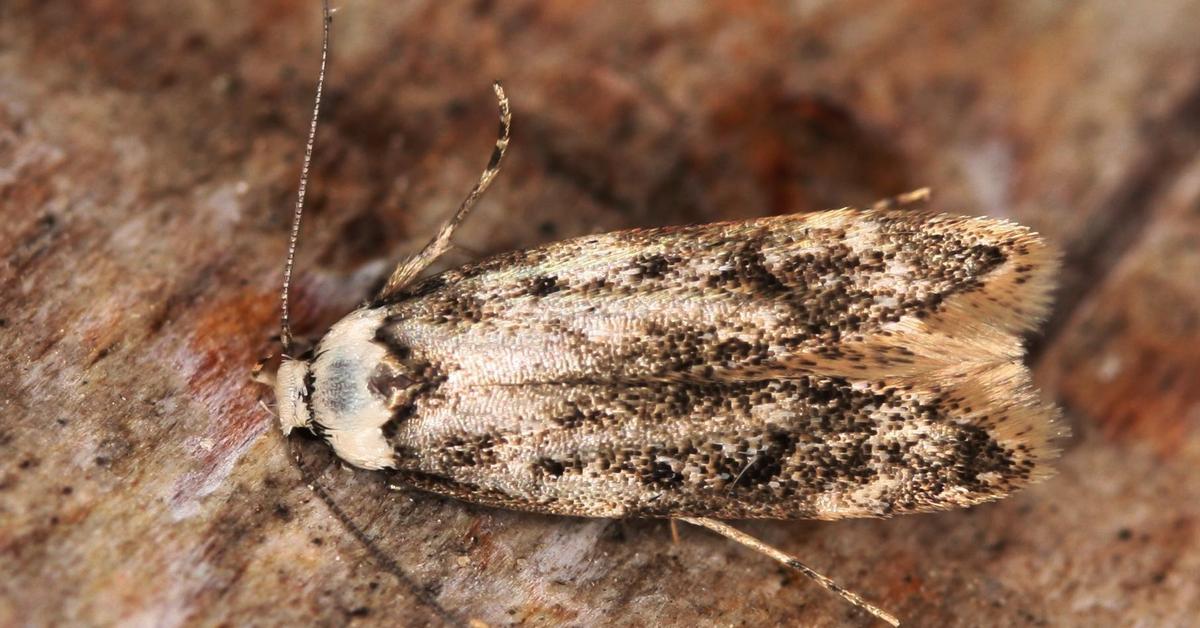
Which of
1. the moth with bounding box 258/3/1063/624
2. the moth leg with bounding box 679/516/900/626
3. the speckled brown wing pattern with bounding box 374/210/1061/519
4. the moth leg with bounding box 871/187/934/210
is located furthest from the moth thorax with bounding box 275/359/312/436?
the moth leg with bounding box 871/187/934/210

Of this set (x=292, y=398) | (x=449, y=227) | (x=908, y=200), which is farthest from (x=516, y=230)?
(x=908, y=200)

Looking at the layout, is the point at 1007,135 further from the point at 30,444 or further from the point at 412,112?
the point at 30,444

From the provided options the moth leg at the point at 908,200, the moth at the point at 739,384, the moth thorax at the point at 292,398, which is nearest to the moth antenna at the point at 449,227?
the moth at the point at 739,384

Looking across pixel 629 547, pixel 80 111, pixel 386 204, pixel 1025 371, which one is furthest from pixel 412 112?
pixel 1025 371

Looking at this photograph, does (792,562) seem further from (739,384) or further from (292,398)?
(292,398)

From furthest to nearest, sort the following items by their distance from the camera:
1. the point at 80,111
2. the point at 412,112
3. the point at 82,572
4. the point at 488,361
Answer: the point at 412,112
the point at 80,111
the point at 488,361
the point at 82,572

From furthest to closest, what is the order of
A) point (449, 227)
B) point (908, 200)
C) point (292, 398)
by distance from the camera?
point (908, 200), point (449, 227), point (292, 398)

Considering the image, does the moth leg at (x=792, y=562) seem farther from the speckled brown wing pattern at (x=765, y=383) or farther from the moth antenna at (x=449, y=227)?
the moth antenna at (x=449, y=227)

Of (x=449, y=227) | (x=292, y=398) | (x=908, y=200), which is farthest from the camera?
(x=908, y=200)
